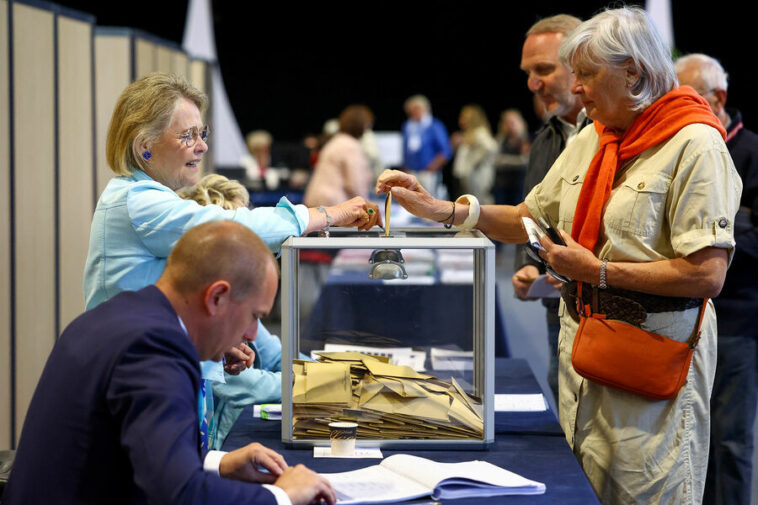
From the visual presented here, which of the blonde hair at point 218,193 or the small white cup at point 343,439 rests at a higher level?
the blonde hair at point 218,193

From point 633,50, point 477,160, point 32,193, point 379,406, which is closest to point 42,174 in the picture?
point 32,193

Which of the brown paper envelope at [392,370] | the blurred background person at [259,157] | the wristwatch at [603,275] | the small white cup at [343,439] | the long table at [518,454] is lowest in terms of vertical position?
the long table at [518,454]

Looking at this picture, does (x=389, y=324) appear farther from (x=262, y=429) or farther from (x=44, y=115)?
(x=44, y=115)

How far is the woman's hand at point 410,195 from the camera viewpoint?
2.57 meters

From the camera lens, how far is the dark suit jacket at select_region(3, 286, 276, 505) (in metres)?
Answer: 1.37

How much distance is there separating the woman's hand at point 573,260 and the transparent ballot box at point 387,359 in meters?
0.17

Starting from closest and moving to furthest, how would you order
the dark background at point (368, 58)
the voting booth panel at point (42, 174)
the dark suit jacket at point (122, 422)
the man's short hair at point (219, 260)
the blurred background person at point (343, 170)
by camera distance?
the dark suit jacket at point (122, 422), the man's short hair at point (219, 260), the voting booth panel at point (42, 174), the blurred background person at point (343, 170), the dark background at point (368, 58)

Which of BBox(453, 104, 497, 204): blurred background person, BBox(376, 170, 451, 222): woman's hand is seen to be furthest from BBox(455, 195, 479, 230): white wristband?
BBox(453, 104, 497, 204): blurred background person

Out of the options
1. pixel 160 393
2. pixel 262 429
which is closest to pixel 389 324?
pixel 262 429

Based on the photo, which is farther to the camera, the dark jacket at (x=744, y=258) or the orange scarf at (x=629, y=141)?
the dark jacket at (x=744, y=258)

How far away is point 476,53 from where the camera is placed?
16250mm

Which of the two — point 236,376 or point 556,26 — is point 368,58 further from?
point 236,376

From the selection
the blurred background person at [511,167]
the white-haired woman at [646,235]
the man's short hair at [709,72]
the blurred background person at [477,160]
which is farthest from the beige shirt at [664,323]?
the blurred background person at [477,160]

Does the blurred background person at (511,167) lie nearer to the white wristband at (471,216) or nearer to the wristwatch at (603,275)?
the white wristband at (471,216)
